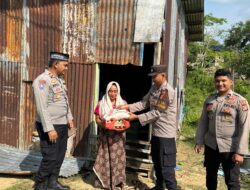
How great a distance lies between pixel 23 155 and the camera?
6586 millimetres

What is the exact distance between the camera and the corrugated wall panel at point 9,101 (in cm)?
692

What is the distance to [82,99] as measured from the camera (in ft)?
21.2

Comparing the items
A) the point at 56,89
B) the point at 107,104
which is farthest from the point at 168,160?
the point at 56,89

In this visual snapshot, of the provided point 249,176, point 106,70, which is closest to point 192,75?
point 106,70

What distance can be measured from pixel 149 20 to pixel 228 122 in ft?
8.16

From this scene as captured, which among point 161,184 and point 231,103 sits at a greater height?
point 231,103

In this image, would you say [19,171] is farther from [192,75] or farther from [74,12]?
[192,75]

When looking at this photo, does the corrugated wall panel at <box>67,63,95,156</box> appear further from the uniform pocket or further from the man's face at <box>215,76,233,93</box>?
the man's face at <box>215,76,233,93</box>

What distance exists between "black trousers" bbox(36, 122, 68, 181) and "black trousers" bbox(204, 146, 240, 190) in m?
2.18

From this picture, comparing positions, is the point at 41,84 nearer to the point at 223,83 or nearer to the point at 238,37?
the point at 223,83

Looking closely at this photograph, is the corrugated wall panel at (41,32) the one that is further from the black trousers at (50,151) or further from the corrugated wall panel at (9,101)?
the black trousers at (50,151)

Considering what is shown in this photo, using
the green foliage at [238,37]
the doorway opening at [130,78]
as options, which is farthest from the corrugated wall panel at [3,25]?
the green foliage at [238,37]

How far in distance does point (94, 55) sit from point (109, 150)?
1929 mm

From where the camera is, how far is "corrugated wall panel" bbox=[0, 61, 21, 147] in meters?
6.92
